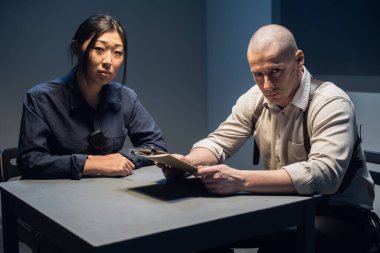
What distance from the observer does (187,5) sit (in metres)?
4.02

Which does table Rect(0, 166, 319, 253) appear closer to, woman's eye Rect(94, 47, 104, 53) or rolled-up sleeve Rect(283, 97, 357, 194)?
rolled-up sleeve Rect(283, 97, 357, 194)

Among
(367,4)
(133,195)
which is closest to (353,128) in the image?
(133,195)

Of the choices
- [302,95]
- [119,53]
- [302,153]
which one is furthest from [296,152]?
[119,53]

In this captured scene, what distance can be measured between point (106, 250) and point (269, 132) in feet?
3.48

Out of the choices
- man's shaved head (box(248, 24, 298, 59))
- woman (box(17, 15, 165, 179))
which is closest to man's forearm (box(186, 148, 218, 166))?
woman (box(17, 15, 165, 179))

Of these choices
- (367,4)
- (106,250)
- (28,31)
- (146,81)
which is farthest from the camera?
(146,81)

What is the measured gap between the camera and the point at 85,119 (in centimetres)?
228

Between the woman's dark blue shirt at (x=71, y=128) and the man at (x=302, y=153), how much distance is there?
16.0 inches

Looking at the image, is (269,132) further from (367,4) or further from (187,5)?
(187,5)

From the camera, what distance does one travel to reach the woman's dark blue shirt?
2.04 m

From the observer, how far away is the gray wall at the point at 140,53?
3.37 meters

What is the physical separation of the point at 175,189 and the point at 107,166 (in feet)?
1.15

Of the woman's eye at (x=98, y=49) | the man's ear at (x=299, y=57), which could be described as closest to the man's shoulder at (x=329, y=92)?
the man's ear at (x=299, y=57)

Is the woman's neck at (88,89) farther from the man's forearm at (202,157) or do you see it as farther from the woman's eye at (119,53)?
the man's forearm at (202,157)
